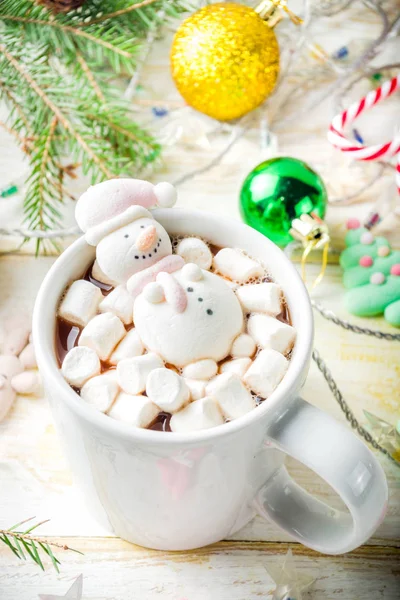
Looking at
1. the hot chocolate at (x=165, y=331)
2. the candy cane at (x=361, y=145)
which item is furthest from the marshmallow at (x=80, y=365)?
the candy cane at (x=361, y=145)

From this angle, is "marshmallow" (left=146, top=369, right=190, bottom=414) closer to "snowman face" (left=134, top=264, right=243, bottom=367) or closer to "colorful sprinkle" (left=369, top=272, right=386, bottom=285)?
"snowman face" (left=134, top=264, right=243, bottom=367)

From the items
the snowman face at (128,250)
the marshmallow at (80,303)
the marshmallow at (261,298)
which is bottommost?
the marshmallow at (261,298)

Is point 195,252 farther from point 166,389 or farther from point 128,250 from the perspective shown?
point 166,389

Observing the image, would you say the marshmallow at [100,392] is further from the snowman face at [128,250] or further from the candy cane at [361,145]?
the candy cane at [361,145]

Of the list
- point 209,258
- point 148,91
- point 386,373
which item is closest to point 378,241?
point 386,373

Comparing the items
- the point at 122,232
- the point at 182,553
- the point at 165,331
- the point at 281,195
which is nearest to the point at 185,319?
the point at 165,331

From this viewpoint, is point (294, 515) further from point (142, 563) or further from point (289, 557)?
point (142, 563)
